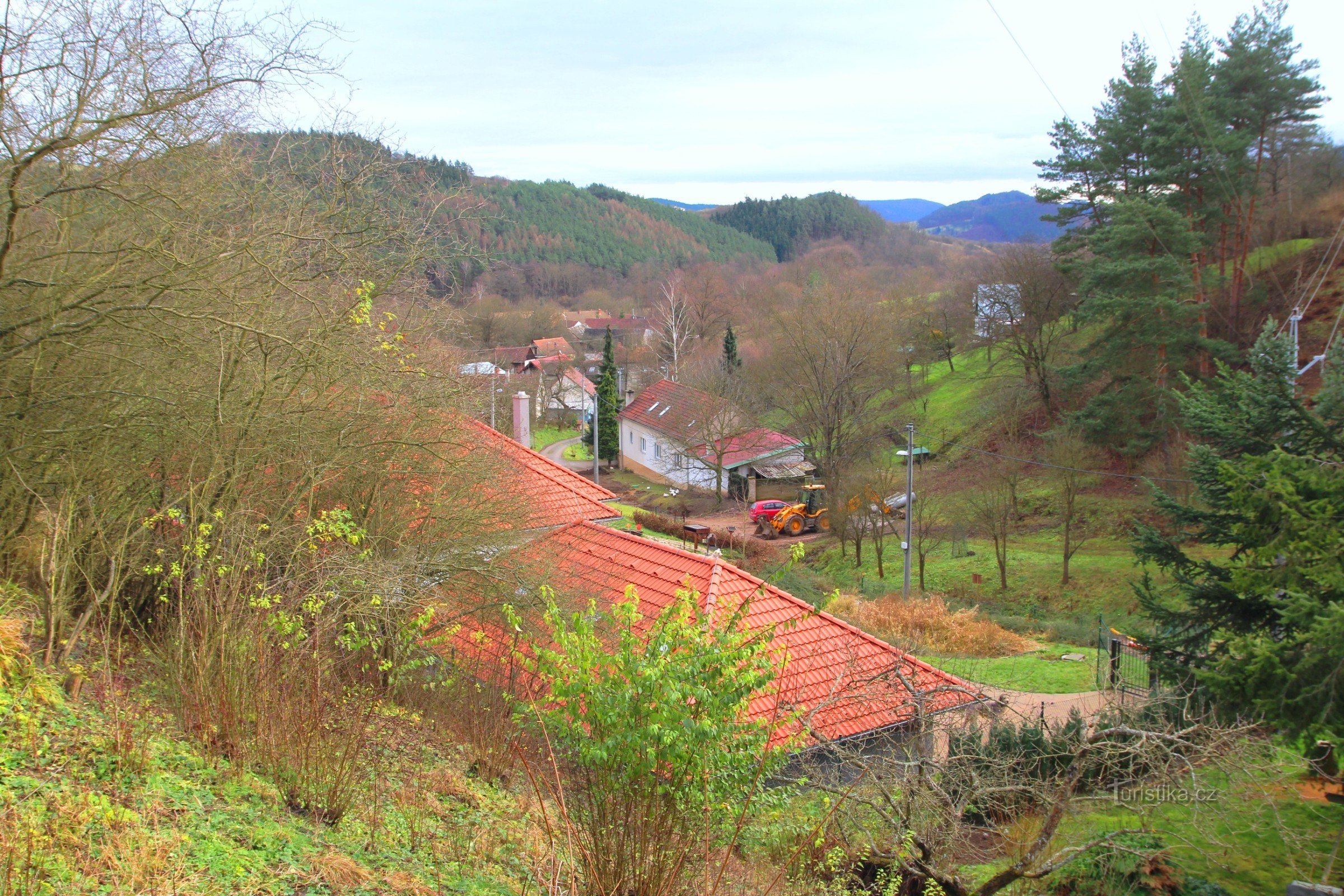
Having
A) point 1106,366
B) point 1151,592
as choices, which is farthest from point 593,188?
point 1151,592

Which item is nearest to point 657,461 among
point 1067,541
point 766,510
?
point 766,510

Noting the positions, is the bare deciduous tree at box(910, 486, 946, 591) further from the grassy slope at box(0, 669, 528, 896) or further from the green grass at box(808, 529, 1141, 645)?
the grassy slope at box(0, 669, 528, 896)

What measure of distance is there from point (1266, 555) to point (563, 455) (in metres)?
38.6

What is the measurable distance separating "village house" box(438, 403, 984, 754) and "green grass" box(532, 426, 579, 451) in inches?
1349

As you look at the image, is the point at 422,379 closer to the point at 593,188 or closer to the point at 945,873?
the point at 945,873

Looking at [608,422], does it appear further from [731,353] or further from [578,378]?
[578,378]

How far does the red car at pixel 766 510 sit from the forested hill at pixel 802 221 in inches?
3382

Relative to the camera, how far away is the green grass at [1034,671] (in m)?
16.2

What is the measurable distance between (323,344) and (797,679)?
6633 mm

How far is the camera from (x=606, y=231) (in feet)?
382

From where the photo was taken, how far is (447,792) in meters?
6.41

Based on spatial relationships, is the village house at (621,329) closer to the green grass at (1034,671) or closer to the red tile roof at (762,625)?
the green grass at (1034,671)

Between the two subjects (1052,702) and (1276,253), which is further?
(1276,253)

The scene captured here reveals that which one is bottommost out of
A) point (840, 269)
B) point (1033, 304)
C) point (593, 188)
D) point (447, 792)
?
point (447, 792)
